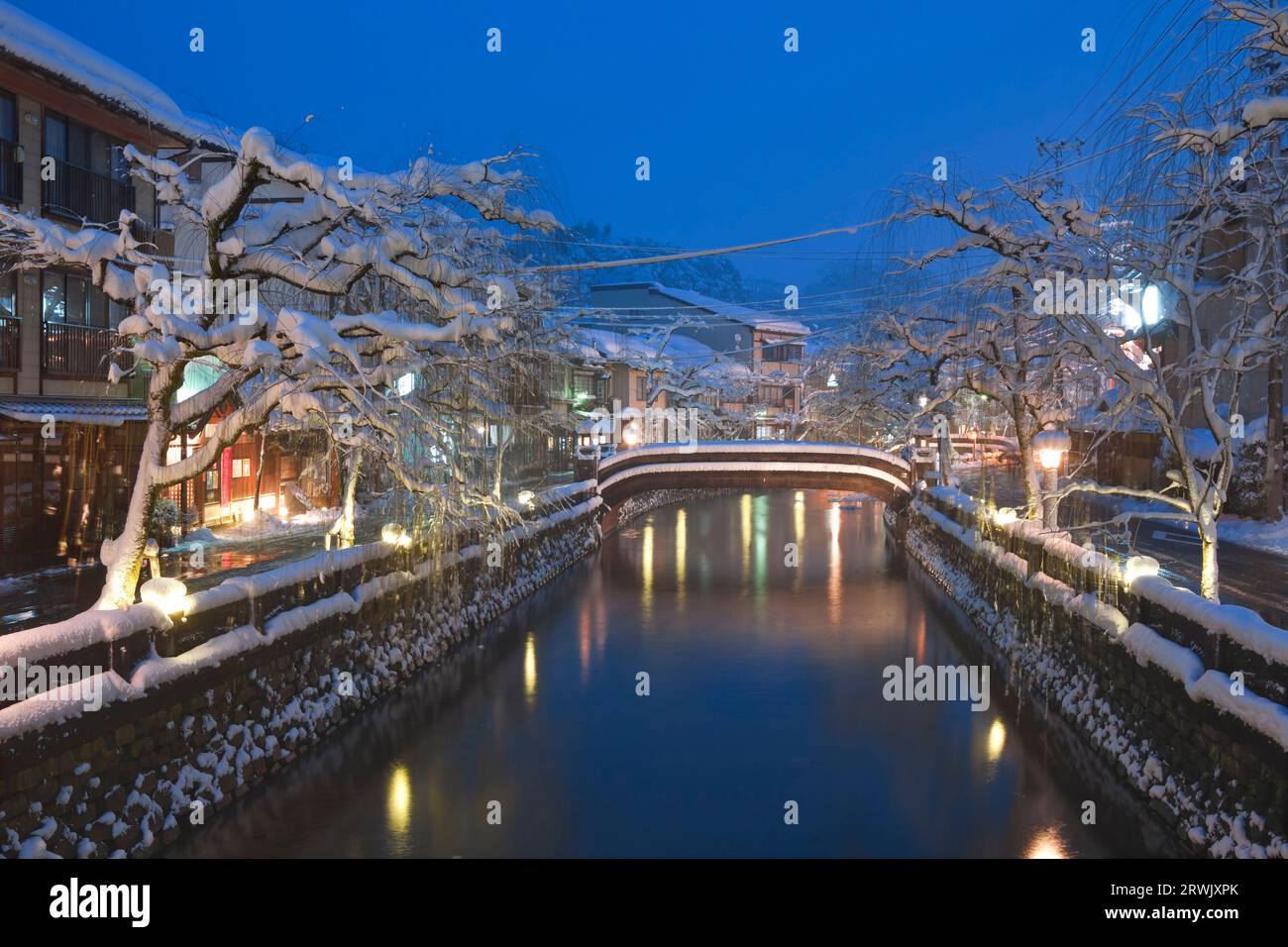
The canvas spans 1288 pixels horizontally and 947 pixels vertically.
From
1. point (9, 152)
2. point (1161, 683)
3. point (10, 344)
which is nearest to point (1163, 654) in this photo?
point (1161, 683)

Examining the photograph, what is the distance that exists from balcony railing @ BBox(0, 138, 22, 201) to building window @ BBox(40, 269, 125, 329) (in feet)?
5.82

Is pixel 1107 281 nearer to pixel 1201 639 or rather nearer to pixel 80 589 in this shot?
pixel 1201 639

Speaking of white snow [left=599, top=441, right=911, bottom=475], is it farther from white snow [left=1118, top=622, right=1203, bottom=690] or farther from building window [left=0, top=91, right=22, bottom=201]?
white snow [left=1118, top=622, right=1203, bottom=690]

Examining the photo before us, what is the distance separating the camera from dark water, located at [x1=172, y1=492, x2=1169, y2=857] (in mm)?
11312

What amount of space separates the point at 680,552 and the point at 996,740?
2213 centimetres

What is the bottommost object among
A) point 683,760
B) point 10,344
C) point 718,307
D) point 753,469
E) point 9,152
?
point 683,760

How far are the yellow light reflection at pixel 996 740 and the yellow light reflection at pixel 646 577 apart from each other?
1015 cm

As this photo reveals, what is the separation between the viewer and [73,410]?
1994cm

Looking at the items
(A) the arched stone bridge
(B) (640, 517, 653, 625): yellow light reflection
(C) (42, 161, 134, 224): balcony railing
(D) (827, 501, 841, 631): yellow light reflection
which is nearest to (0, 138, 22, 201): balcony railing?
(C) (42, 161, 134, 224): balcony railing

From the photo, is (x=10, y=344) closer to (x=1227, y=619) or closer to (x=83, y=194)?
(x=83, y=194)

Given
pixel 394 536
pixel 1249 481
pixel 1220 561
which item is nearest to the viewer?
pixel 394 536
